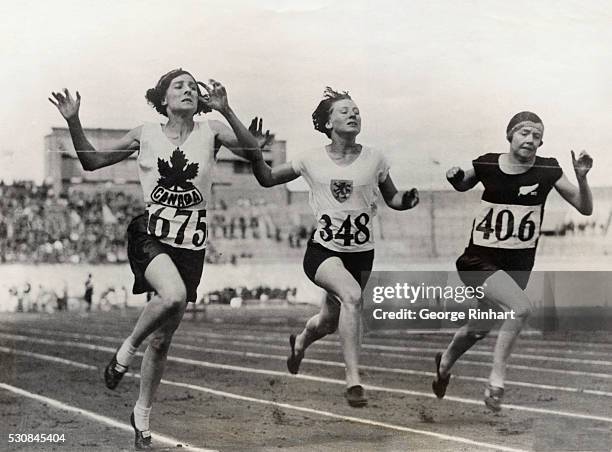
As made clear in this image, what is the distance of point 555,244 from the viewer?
446cm

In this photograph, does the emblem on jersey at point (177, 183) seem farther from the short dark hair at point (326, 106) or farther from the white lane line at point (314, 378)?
the white lane line at point (314, 378)

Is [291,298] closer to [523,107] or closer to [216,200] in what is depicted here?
[216,200]

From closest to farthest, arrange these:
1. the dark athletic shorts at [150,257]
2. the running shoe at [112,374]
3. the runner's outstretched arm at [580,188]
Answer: the dark athletic shorts at [150,257], the running shoe at [112,374], the runner's outstretched arm at [580,188]

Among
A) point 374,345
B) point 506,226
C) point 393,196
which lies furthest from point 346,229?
point 506,226

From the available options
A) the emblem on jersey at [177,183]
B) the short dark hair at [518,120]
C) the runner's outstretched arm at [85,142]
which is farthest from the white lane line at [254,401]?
the short dark hair at [518,120]

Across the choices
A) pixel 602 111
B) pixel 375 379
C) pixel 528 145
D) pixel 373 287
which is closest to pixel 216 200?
pixel 373 287

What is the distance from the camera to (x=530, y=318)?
4.46m

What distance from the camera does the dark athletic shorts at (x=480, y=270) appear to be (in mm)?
4434

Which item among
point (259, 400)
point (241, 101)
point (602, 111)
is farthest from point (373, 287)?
Answer: point (602, 111)

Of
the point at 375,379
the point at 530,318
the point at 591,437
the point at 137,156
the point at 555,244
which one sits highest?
the point at 137,156

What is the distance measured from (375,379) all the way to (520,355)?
27.3 inches

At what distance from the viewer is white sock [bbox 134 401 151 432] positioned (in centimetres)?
434

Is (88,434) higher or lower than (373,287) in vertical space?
lower

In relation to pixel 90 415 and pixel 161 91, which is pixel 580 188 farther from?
pixel 90 415
